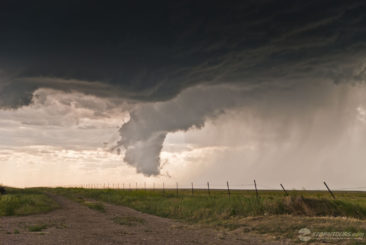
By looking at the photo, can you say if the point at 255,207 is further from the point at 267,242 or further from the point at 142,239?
the point at 142,239

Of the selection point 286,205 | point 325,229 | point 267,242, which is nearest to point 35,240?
point 267,242

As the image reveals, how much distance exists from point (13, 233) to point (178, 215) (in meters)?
14.9

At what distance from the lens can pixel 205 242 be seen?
1638cm

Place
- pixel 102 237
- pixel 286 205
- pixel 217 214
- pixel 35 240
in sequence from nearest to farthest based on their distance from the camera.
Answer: pixel 35 240 → pixel 102 237 → pixel 286 205 → pixel 217 214

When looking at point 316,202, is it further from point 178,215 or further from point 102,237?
point 102,237

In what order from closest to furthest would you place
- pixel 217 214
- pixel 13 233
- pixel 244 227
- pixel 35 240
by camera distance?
pixel 35 240, pixel 13 233, pixel 244 227, pixel 217 214

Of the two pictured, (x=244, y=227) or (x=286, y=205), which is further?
(x=286, y=205)

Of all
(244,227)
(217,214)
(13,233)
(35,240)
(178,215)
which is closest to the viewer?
(35,240)

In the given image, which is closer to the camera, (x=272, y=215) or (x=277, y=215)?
(x=277, y=215)

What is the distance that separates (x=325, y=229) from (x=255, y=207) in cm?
863

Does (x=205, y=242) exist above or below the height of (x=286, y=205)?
below

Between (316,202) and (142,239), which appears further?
(316,202)

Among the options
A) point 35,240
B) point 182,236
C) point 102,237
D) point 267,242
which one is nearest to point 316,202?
point 267,242

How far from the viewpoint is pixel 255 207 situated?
26.5 metres
